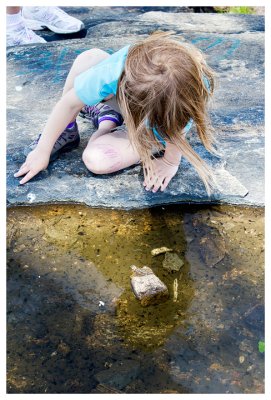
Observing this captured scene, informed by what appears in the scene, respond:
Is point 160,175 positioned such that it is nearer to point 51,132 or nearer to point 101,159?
point 101,159

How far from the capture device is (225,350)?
69.1 inches

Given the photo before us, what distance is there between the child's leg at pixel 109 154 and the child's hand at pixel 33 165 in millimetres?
A: 186

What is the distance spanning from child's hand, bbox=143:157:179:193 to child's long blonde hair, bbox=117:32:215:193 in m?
0.27

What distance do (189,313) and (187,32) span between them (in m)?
2.48

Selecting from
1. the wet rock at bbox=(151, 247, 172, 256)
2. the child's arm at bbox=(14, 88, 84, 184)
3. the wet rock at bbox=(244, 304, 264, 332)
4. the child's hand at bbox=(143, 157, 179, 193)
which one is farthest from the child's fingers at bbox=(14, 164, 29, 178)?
the wet rock at bbox=(244, 304, 264, 332)

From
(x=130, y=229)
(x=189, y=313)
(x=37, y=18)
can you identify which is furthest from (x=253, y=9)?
(x=189, y=313)

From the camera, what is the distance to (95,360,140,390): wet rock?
1.66 metres

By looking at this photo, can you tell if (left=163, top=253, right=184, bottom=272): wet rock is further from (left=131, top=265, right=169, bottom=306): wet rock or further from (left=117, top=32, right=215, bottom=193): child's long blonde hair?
(left=117, top=32, right=215, bottom=193): child's long blonde hair

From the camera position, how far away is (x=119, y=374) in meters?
1.68

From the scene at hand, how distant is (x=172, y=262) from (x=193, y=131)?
92 cm

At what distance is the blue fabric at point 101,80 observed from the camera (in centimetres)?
210

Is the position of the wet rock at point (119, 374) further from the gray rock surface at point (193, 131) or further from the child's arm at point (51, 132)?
the child's arm at point (51, 132)

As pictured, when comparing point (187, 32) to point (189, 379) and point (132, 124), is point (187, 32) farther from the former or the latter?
point (189, 379)

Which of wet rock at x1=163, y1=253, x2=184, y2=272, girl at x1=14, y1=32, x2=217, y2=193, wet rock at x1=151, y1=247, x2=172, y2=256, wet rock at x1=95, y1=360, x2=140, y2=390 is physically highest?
girl at x1=14, y1=32, x2=217, y2=193
